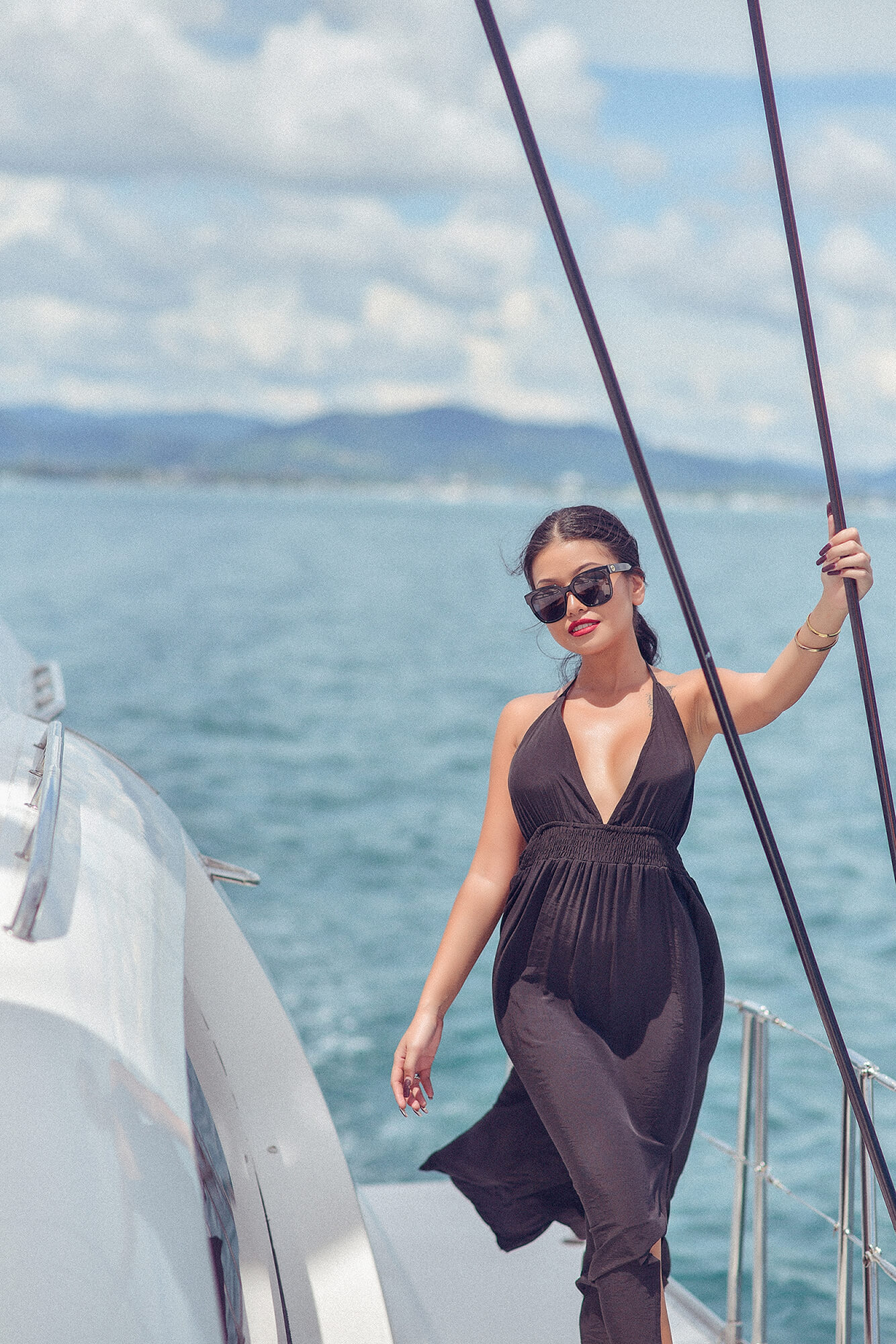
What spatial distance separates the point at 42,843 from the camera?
1.33 m

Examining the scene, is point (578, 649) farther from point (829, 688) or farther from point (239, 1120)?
point (829, 688)

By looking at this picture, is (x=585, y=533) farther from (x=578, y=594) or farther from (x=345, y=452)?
(x=345, y=452)

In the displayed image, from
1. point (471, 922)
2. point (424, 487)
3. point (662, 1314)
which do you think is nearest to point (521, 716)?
point (471, 922)

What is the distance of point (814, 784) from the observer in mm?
20297

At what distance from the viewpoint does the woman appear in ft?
5.38

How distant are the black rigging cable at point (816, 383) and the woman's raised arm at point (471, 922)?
1.56 feet

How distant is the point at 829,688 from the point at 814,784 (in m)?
9.88

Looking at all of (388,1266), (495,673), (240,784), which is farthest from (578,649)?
(495,673)

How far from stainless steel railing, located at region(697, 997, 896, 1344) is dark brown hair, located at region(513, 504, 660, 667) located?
776 millimetres

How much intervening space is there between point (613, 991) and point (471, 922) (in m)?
0.23

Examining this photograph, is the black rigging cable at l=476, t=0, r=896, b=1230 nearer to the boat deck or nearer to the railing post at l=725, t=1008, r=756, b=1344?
the railing post at l=725, t=1008, r=756, b=1344

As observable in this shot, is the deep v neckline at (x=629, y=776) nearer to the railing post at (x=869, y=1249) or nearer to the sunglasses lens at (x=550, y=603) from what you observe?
the sunglasses lens at (x=550, y=603)

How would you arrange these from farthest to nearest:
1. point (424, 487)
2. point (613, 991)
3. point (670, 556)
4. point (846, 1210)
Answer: point (424, 487), point (846, 1210), point (613, 991), point (670, 556)

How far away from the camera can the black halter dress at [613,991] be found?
1.63 m
